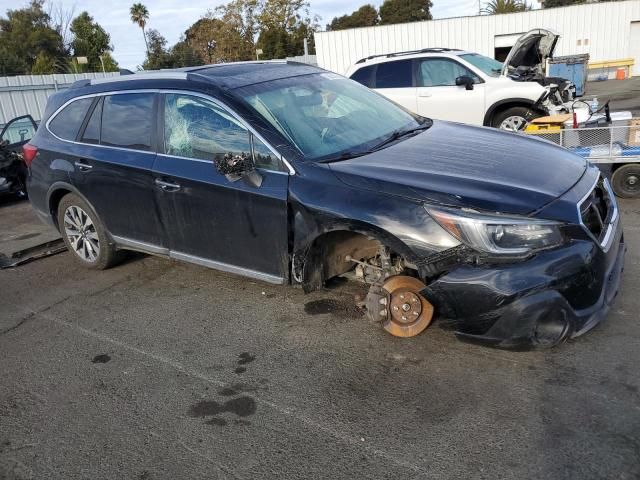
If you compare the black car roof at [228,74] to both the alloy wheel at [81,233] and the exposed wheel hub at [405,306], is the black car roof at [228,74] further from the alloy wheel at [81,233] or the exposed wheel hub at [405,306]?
the exposed wheel hub at [405,306]

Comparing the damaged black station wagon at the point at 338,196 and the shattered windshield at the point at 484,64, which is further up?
the shattered windshield at the point at 484,64

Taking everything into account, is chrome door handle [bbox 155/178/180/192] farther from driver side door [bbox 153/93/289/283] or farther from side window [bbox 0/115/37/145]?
side window [bbox 0/115/37/145]

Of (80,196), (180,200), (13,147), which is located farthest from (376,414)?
(13,147)

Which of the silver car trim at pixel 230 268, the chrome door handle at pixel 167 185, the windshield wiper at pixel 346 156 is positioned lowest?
the silver car trim at pixel 230 268

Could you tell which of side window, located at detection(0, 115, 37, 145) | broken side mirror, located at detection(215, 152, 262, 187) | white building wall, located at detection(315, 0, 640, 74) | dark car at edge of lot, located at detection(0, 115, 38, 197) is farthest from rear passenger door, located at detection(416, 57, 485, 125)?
white building wall, located at detection(315, 0, 640, 74)

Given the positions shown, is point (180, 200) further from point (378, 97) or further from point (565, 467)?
point (565, 467)

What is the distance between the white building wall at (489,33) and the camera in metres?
28.2

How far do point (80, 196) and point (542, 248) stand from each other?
4.01m

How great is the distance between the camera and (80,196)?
16.4 feet

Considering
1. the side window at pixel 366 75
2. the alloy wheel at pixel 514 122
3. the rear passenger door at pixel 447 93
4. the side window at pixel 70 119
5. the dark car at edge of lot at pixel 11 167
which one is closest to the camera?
the side window at pixel 70 119

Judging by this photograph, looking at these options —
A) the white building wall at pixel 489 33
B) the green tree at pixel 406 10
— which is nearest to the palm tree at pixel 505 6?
the white building wall at pixel 489 33

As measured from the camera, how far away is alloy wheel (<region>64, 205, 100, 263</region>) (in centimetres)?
516

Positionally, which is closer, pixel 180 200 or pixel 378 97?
pixel 180 200

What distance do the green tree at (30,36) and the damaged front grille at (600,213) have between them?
49.0m
